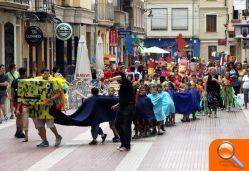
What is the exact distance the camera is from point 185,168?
13367mm

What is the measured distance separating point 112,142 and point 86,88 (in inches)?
475

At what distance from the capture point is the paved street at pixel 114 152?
1391cm

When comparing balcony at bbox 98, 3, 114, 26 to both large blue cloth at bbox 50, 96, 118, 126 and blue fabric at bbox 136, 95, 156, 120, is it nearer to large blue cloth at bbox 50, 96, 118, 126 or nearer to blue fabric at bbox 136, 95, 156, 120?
blue fabric at bbox 136, 95, 156, 120

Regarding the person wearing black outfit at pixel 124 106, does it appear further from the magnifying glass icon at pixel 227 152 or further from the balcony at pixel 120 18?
the balcony at pixel 120 18

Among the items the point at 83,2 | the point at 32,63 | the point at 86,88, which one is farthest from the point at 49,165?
the point at 83,2

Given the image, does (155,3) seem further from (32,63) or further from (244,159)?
(244,159)

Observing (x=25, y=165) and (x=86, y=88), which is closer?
(x=25, y=165)

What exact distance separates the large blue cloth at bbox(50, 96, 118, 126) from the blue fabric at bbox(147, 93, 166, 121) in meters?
1.88

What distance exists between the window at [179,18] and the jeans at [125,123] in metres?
71.2

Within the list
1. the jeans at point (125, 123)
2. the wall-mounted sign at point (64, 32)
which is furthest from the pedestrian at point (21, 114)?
Answer: the wall-mounted sign at point (64, 32)

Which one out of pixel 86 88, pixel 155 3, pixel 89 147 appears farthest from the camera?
pixel 155 3

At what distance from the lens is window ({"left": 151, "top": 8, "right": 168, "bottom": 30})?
8744 centimetres

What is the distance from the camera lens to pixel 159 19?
3455 inches

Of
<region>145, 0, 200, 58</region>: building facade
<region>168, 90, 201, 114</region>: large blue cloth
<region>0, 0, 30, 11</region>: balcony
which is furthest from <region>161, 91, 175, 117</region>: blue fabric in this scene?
<region>145, 0, 200, 58</region>: building facade
